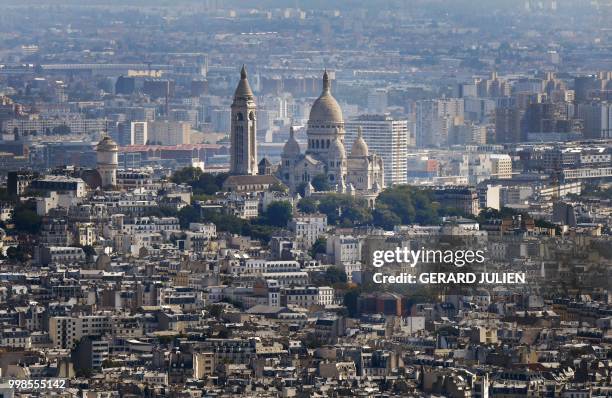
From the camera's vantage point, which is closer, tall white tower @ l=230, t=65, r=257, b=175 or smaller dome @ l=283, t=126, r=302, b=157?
tall white tower @ l=230, t=65, r=257, b=175

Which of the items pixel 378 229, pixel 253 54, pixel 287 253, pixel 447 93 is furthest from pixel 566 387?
pixel 253 54

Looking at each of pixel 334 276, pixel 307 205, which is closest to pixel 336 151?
pixel 307 205

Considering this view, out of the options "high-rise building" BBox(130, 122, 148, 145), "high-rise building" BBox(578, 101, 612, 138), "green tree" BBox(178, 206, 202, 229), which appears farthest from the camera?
"high-rise building" BBox(130, 122, 148, 145)

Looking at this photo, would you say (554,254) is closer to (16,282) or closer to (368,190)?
(16,282)

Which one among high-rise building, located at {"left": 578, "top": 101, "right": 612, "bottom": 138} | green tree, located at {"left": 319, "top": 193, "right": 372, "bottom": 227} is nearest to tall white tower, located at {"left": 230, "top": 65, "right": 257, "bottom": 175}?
green tree, located at {"left": 319, "top": 193, "right": 372, "bottom": 227}

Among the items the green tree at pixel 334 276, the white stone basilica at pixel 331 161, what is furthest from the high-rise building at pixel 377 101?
the green tree at pixel 334 276

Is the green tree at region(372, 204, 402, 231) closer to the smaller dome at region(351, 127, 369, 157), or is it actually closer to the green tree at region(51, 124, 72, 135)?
the smaller dome at region(351, 127, 369, 157)
